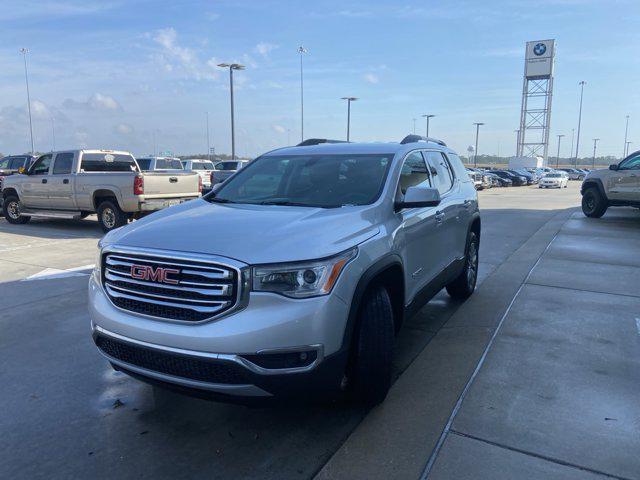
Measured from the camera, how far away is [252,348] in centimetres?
262

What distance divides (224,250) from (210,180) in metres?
19.9

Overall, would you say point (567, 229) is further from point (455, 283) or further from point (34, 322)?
point (34, 322)

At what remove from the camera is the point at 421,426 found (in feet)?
10.6

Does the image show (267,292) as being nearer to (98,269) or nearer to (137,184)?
(98,269)

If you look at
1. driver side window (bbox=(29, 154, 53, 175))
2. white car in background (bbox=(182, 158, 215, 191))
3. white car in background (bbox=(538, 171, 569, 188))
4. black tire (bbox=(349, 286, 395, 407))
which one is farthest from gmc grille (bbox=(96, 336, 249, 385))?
white car in background (bbox=(538, 171, 569, 188))

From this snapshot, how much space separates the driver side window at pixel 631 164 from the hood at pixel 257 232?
13.3 meters

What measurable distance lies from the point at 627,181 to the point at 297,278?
46.8 feet

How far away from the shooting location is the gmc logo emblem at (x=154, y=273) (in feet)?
9.27

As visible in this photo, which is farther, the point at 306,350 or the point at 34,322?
the point at 34,322

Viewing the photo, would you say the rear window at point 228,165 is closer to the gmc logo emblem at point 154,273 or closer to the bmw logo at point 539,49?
the gmc logo emblem at point 154,273

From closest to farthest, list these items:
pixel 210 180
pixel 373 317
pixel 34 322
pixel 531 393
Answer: pixel 373 317
pixel 531 393
pixel 34 322
pixel 210 180

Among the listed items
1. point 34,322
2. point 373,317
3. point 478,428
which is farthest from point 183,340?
point 34,322

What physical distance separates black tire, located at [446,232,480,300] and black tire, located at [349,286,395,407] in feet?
8.63

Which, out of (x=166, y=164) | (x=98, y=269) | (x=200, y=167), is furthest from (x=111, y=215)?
(x=200, y=167)
